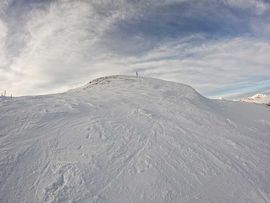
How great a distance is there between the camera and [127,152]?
5.49 metres

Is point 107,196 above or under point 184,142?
under

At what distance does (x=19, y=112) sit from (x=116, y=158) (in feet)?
10.0

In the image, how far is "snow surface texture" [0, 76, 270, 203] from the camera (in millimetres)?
4453

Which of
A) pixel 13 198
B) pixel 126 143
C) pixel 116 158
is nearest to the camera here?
pixel 13 198

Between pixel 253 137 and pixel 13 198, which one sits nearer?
pixel 13 198

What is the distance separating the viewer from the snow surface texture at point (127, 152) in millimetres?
4453

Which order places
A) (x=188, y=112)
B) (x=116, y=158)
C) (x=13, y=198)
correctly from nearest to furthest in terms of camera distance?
(x=13, y=198)
(x=116, y=158)
(x=188, y=112)

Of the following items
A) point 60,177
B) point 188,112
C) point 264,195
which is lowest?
point 264,195

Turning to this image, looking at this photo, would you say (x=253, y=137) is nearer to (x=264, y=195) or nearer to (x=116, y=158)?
(x=264, y=195)

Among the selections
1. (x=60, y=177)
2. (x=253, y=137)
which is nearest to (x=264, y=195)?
(x=253, y=137)

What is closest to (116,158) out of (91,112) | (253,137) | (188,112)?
(91,112)

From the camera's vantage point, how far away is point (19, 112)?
265 inches

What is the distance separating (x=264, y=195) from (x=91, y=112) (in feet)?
14.7

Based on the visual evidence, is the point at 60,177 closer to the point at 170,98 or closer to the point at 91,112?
the point at 91,112
